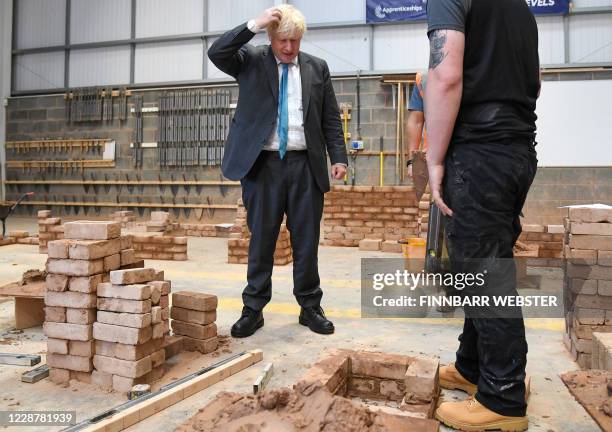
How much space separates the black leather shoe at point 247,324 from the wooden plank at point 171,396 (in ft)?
1.64

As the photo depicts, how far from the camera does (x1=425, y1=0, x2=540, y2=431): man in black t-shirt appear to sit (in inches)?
74.9

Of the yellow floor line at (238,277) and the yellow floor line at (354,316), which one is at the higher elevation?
the yellow floor line at (238,277)

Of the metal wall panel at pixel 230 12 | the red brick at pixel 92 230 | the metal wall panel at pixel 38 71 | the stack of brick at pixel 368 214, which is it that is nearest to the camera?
the red brick at pixel 92 230

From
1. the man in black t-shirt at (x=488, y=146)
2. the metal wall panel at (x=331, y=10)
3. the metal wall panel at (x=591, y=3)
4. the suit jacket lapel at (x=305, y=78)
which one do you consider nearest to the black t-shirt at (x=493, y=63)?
the man in black t-shirt at (x=488, y=146)

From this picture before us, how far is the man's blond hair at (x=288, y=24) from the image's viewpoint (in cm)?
316

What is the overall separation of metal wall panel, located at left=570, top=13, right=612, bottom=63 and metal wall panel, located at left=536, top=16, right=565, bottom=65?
20cm

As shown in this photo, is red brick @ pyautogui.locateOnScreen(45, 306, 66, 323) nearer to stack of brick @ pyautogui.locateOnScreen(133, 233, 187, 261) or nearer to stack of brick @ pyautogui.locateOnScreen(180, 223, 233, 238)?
stack of brick @ pyautogui.locateOnScreen(133, 233, 187, 261)

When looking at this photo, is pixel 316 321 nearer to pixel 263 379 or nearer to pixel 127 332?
pixel 263 379

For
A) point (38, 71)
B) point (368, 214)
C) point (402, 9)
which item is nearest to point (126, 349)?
point (368, 214)

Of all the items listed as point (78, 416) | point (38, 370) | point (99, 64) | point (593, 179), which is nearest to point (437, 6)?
point (78, 416)

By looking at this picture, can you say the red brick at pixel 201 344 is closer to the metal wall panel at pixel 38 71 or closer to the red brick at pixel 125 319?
the red brick at pixel 125 319

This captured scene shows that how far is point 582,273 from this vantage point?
290 centimetres

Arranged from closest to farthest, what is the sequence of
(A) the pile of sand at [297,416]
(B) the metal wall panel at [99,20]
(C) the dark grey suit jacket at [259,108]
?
(A) the pile of sand at [297,416], (C) the dark grey suit jacket at [259,108], (B) the metal wall panel at [99,20]

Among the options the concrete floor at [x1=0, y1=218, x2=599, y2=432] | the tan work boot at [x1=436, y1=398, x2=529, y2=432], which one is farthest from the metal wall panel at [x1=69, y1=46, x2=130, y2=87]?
the tan work boot at [x1=436, y1=398, x2=529, y2=432]
